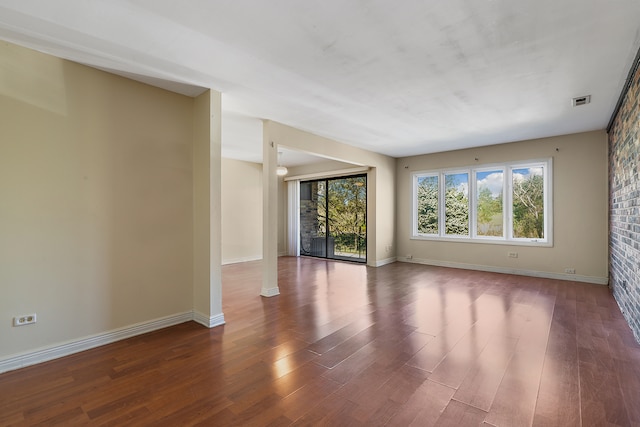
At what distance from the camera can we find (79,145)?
278 centimetres

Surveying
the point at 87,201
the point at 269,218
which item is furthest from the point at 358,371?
the point at 87,201

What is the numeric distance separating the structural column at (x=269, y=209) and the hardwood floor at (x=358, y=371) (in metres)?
0.51

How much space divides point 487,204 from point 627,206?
2.92 meters

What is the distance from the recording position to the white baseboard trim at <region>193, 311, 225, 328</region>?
3.29 metres

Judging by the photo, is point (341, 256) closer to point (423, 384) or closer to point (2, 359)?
point (423, 384)

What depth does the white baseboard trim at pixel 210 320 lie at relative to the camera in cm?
329

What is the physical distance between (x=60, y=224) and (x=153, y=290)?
3.54 ft

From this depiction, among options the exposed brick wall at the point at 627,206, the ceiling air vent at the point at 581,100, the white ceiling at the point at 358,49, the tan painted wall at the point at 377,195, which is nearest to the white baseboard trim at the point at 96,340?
the white ceiling at the point at 358,49

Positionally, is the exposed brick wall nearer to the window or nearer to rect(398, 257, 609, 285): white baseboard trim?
rect(398, 257, 609, 285): white baseboard trim

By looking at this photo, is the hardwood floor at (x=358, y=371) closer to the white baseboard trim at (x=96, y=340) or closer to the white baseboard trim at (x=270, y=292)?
the white baseboard trim at (x=96, y=340)

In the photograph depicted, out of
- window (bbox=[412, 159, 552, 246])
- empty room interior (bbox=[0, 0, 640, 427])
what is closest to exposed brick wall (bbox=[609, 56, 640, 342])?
empty room interior (bbox=[0, 0, 640, 427])

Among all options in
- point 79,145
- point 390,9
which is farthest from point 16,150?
point 390,9

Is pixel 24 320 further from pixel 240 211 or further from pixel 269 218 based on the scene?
pixel 240 211

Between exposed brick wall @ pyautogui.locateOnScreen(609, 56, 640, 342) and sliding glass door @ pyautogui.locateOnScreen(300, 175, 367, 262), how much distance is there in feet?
14.9
